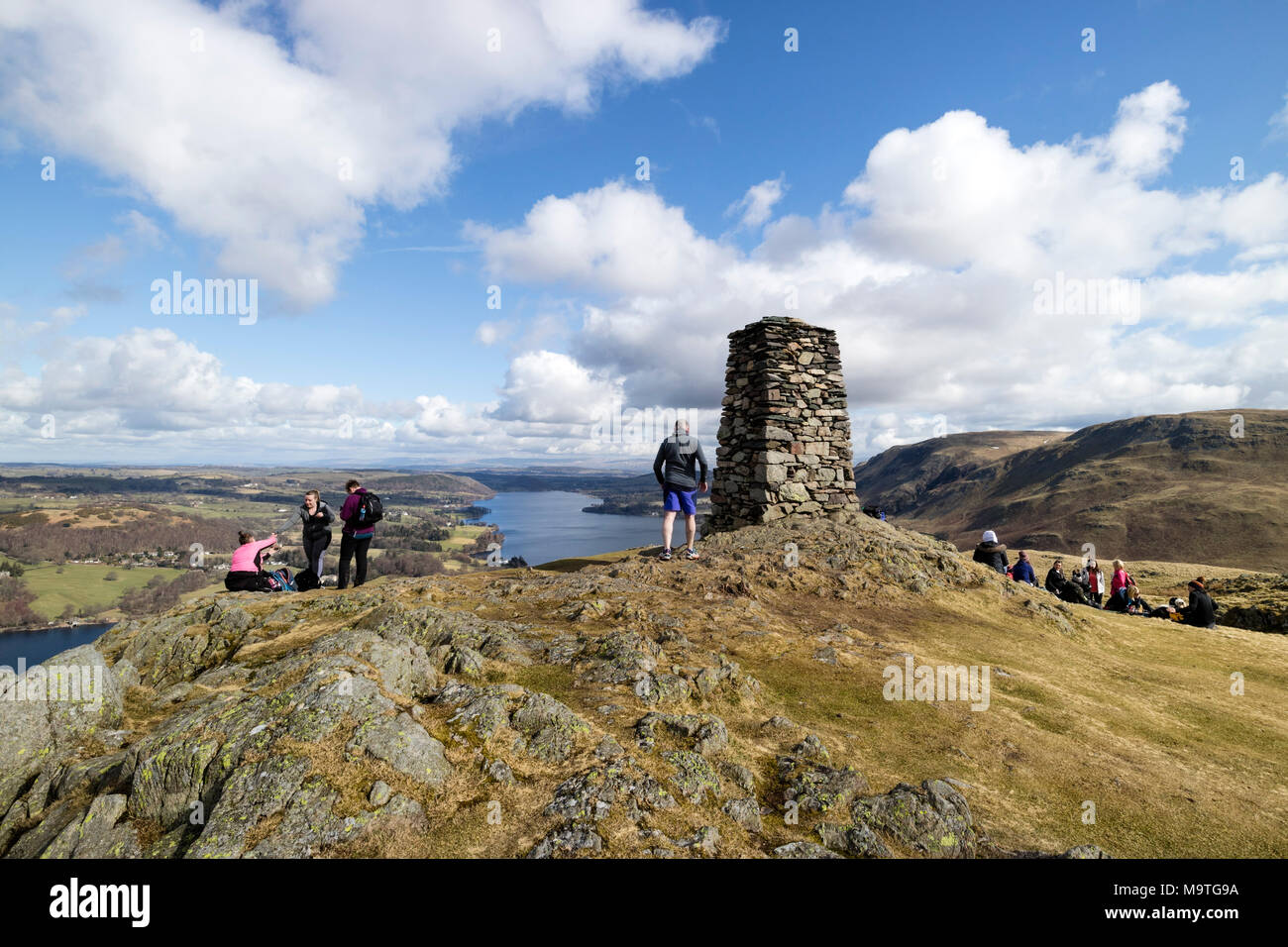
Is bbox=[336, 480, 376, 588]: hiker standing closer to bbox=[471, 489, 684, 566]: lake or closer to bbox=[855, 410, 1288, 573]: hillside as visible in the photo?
bbox=[471, 489, 684, 566]: lake

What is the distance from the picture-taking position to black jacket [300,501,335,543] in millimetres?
13273

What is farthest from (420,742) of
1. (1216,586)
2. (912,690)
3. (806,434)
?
(1216,586)

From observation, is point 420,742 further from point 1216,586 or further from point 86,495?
point 86,495

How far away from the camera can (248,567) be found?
43.5 ft

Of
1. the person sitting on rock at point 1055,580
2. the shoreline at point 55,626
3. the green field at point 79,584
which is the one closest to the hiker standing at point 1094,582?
the person sitting on rock at point 1055,580

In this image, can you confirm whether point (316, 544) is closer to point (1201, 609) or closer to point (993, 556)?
point (993, 556)

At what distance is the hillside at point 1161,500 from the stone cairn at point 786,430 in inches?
3722

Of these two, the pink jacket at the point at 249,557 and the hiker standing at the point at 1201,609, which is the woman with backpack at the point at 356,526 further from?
the hiker standing at the point at 1201,609

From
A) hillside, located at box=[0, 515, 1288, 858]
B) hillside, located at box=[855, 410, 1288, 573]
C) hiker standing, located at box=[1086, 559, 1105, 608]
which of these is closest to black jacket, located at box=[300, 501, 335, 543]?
hillside, located at box=[0, 515, 1288, 858]

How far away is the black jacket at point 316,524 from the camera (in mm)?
13273

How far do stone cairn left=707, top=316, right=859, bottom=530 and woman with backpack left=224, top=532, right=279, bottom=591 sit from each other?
13166 mm

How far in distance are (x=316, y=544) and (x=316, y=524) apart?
54 cm

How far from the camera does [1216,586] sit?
92.7 ft
